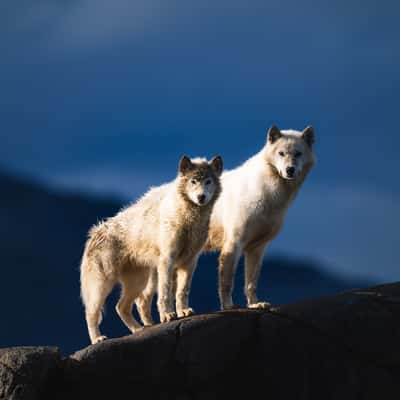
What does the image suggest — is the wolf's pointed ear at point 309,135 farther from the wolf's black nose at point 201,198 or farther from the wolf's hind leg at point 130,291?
the wolf's hind leg at point 130,291

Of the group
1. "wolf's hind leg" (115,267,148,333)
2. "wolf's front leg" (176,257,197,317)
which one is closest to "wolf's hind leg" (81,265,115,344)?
"wolf's hind leg" (115,267,148,333)

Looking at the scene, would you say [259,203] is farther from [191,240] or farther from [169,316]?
[169,316]

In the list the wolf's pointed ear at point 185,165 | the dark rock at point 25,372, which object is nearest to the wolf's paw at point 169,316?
the dark rock at point 25,372

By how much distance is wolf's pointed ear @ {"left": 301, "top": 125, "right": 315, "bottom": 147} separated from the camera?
13.4m

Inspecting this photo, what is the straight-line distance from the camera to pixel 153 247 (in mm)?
12789

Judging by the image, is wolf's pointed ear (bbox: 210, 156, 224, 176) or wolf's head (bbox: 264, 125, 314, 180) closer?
wolf's pointed ear (bbox: 210, 156, 224, 176)

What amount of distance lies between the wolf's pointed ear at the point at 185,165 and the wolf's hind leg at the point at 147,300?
1945mm

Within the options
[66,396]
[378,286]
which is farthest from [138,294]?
[378,286]

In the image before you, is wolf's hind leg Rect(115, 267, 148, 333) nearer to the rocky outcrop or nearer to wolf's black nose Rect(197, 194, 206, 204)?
the rocky outcrop

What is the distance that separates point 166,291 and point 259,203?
2194 millimetres

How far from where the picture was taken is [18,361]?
11.1 metres

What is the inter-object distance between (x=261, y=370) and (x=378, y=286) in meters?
2.73

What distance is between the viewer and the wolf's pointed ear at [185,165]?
12.5 meters

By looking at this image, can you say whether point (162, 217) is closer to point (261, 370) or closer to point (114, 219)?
point (114, 219)
